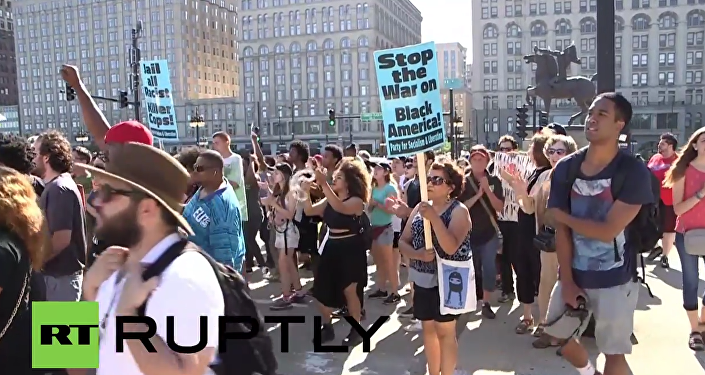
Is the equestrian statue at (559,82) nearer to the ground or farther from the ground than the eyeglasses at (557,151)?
farther from the ground

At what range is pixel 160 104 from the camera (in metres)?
9.52

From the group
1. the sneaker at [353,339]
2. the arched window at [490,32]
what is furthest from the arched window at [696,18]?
the sneaker at [353,339]

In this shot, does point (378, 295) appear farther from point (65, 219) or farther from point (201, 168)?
point (65, 219)

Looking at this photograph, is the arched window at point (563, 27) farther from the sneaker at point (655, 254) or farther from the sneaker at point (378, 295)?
the sneaker at point (378, 295)

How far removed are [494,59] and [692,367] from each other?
9359cm

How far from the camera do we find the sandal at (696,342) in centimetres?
500

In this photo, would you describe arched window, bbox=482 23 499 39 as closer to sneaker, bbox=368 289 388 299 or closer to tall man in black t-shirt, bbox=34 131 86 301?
sneaker, bbox=368 289 388 299

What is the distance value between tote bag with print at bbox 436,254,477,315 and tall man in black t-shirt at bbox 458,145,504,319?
6.66 feet

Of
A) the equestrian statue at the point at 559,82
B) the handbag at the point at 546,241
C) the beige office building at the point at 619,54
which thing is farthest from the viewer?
the beige office building at the point at 619,54

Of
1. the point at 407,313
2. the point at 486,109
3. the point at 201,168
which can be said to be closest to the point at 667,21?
the point at 486,109

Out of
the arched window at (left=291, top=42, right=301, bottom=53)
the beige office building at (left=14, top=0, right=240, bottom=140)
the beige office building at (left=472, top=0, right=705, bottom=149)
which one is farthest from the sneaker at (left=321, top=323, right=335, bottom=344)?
the beige office building at (left=14, top=0, right=240, bottom=140)

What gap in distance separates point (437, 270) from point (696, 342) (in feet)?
8.42

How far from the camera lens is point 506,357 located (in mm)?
5129

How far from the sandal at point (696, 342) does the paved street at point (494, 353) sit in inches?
2.4
